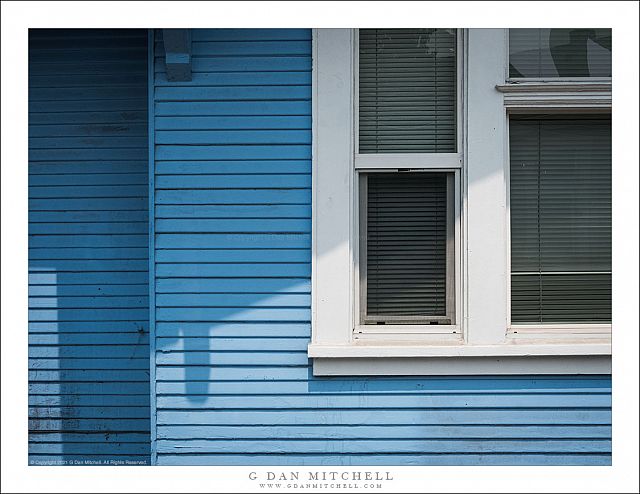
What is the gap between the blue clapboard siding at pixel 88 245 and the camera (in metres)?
4.05

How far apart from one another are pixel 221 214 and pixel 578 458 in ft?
7.30

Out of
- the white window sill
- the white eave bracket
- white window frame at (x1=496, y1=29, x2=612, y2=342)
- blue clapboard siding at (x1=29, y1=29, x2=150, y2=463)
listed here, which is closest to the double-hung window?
the white window sill

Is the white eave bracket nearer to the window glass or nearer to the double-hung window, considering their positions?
the double-hung window

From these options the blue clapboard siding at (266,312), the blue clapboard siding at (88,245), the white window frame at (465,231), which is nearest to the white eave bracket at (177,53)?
the blue clapboard siding at (266,312)

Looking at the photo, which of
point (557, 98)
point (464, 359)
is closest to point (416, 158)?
point (557, 98)

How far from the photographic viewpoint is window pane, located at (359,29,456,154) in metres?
3.47

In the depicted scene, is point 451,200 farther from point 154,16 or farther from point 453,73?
point 154,16

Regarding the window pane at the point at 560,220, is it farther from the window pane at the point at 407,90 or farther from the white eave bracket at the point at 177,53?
the white eave bracket at the point at 177,53

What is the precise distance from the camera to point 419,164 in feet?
11.3

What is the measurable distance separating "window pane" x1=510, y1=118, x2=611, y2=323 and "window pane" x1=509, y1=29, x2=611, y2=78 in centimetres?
25

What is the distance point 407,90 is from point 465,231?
790 mm

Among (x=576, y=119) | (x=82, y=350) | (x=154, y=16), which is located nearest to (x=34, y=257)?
(x=82, y=350)

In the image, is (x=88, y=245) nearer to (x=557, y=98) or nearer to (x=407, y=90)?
(x=407, y=90)

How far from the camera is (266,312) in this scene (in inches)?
135
